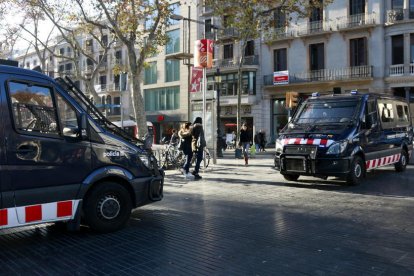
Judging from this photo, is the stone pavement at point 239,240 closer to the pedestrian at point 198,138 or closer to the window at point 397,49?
the pedestrian at point 198,138

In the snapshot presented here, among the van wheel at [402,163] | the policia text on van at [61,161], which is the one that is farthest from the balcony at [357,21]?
the policia text on van at [61,161]

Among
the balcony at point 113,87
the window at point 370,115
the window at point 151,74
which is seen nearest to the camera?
the window at point 370,115

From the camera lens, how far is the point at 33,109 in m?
5.43

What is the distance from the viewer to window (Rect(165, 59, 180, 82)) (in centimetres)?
4460

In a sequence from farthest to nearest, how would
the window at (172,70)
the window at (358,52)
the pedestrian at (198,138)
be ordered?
the window at (172,70) → the window at (358,52) → the pedestrian at (198,138)

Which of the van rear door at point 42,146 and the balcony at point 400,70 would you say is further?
the balcony at point 400,70

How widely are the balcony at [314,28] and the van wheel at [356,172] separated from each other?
966 inches

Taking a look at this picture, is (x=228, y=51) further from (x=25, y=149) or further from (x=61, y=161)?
(x=25, y=149)

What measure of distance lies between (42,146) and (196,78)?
1251cm

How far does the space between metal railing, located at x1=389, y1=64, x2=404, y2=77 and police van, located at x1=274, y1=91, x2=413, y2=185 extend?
64.5ft

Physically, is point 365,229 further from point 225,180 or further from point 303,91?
point 303,91

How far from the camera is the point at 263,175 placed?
43.7 feet

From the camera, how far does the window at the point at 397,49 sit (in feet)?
99.5

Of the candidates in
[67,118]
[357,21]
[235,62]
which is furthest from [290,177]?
[235,62]
